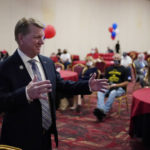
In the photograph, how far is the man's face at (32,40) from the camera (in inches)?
58.9

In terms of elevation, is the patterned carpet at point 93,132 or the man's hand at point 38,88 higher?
the man's hand at point 38,88

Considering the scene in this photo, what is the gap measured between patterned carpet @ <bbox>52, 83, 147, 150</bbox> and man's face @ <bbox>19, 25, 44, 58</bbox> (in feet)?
6.95

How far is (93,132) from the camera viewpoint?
3895 mm

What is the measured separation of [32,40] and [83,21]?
14.2 meters

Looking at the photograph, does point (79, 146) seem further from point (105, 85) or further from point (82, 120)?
point (105, 85)

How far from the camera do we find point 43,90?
1242 mm

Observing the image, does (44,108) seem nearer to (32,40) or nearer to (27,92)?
(27,92)

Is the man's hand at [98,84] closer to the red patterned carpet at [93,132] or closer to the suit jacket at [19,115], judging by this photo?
the suit jacket at [19,115]

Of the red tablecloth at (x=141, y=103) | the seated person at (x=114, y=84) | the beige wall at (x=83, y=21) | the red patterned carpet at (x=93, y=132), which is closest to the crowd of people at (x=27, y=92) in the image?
the red tablecloth at (x=141, y=103)

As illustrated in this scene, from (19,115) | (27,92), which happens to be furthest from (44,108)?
(27,92)

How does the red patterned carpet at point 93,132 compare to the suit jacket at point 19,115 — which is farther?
the red patterned carpet at point 93,132

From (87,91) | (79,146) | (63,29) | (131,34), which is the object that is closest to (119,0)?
(131,34)

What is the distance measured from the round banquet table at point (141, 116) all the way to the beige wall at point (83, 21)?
30.7 feet

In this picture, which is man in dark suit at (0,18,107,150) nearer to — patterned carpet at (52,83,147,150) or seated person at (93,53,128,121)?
patterned carpet at (52,83,147,150)
